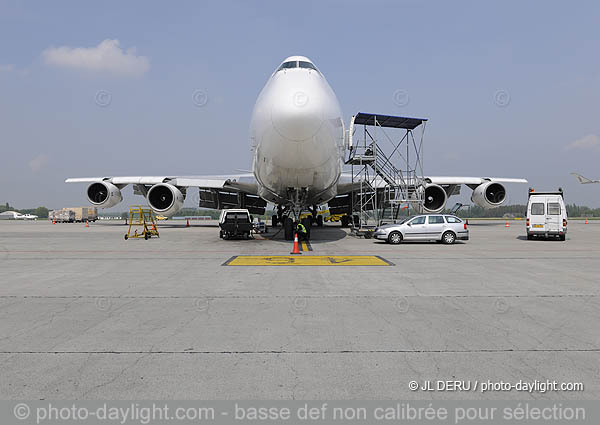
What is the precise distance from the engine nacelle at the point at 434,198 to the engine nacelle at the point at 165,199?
13546 millimetres

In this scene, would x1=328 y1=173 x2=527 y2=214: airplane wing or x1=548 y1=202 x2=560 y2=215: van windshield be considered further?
x1=328 y1=173 x2=527 y2=214: airplane wing

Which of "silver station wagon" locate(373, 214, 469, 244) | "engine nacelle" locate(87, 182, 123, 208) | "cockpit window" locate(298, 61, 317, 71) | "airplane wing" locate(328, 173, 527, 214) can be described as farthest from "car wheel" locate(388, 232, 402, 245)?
"engine nacelle" locate(87, 182, 123, 208)

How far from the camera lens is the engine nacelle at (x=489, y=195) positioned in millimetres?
25719

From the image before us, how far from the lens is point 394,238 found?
664 inches

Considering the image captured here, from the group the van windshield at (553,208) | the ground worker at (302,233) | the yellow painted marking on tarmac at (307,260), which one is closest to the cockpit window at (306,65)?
the ground worker at (302,233)

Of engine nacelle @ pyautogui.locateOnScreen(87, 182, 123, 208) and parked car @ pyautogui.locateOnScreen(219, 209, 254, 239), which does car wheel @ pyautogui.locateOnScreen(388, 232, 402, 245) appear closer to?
parked car @ pyautogui.locateOnScreen(219, 209, 254, 239)

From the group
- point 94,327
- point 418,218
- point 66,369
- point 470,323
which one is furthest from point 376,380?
point 418,218

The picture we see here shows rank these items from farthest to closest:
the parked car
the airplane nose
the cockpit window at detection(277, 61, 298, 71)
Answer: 1. the parked car
2. the cockpit window at detection(277, 61, 298, 71)
3. the airplane nose

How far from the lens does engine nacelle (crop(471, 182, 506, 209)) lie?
25719 millimetres

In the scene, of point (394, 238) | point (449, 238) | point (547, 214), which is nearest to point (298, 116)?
point (394, 238)

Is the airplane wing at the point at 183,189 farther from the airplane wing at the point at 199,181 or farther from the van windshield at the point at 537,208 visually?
the van windshield at the point at 537,208

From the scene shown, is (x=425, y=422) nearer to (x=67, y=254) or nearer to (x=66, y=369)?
(x=66, y=369)

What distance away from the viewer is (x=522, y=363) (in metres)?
3.75

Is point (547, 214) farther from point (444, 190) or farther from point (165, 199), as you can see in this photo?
point (165, 199)
